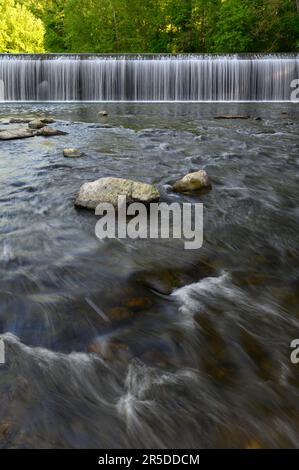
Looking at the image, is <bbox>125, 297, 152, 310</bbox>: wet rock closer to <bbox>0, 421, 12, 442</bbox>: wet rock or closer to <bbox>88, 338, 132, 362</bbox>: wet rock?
<bbox>88, 338, 132, 362</bbox>: wet rock

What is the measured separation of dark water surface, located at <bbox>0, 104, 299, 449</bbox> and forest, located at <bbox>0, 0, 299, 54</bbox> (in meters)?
28.7

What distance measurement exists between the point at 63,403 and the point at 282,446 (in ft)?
3.75

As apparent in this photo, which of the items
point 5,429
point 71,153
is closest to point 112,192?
point 5,429

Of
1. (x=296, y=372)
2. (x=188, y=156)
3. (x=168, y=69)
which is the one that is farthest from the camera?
(x=168, y=69)

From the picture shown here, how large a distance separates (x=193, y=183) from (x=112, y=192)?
159 cm

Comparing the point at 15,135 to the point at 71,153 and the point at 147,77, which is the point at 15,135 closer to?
the point at 71,153

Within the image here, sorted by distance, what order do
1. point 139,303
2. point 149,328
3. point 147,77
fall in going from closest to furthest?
point 149,328 < point 139,303 < point 147,77

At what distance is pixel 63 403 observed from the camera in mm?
2154

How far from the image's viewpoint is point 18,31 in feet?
120

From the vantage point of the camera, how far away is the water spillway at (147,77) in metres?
22.6

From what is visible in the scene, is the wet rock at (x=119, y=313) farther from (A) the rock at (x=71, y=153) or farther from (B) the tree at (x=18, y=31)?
(B) the tree at (x=18, y=31)

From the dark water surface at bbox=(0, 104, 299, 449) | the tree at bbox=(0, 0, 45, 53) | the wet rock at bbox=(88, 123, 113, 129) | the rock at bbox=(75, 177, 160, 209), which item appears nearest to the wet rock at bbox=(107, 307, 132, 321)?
the dark water surface at bbox=(0, 104, 299, 449)

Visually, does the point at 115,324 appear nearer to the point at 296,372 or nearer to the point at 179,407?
the point at 179,407
